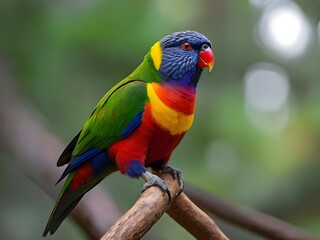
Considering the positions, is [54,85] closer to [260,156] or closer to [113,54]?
[113,54]

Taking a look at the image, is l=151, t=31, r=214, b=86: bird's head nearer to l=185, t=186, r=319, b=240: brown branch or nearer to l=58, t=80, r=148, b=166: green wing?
l=58, t=80, r=148, b=166: green wing

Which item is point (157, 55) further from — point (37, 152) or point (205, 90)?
point (205, 90)

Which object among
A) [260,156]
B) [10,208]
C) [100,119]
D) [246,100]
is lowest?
[260,156]

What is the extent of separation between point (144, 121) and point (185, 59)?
0.89ft

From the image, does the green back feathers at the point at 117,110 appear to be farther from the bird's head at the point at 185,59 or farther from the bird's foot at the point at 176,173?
the bird's foot at the point at 176,173

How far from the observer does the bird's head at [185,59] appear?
2096mm

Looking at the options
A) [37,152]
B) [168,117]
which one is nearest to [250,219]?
[168,117]

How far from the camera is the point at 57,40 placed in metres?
3.26

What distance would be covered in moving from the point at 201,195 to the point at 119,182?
949 mm

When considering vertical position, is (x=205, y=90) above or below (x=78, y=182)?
below

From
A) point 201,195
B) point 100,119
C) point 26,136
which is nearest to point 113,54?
point 26,136

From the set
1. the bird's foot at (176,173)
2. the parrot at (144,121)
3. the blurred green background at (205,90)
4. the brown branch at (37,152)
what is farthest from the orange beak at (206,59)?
the blurred green background at (205,90)

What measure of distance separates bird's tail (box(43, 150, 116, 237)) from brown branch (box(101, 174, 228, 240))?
0.22m

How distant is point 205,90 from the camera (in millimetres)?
3748
